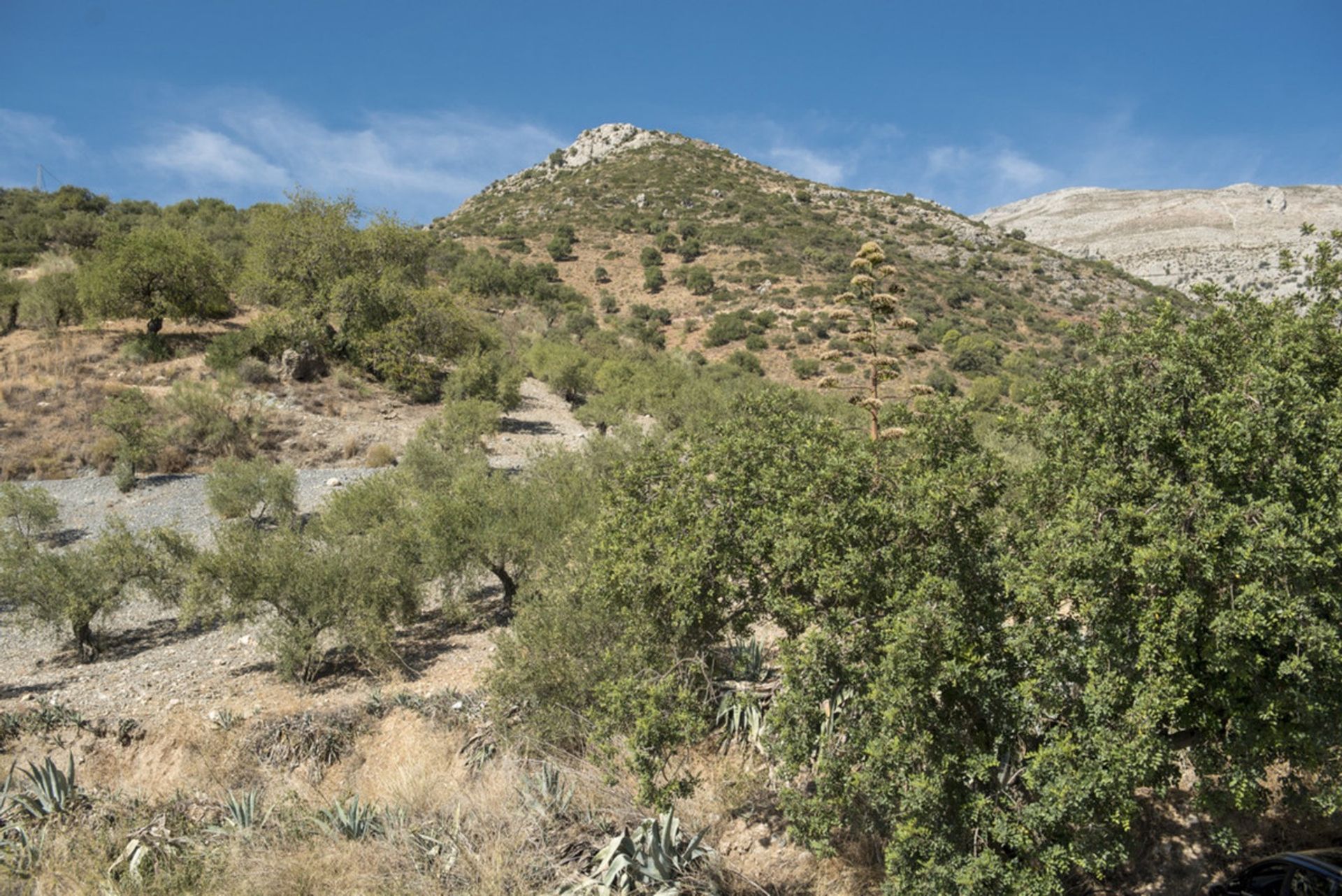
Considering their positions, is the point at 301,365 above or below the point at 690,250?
below

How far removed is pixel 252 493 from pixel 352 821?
46.0 ft

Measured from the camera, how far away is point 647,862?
20.3 ft

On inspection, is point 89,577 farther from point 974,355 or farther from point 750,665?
point 974,355

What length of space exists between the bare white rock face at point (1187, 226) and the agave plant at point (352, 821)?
60768mm

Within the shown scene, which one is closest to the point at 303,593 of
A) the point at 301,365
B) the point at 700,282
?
the point at 301,365

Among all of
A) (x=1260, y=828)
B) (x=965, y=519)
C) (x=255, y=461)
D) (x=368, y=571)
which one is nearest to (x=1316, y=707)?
(x=965, y=519)

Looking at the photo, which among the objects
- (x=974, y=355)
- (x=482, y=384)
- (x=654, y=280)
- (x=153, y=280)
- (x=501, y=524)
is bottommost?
(x=501, y=524)

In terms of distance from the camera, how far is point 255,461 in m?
19.7

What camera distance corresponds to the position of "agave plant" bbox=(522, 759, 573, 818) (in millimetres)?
7051

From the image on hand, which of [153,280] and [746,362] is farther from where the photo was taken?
[746,362]

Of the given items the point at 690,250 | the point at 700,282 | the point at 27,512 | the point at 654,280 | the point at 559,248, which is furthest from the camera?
the point at 559,248

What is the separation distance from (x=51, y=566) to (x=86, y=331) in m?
23.3

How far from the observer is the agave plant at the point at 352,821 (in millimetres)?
6922

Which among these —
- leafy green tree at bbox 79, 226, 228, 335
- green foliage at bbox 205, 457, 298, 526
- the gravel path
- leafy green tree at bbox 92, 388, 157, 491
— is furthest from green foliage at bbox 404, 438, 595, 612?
leafy green tree at bbox 79, 226, 228, 335
